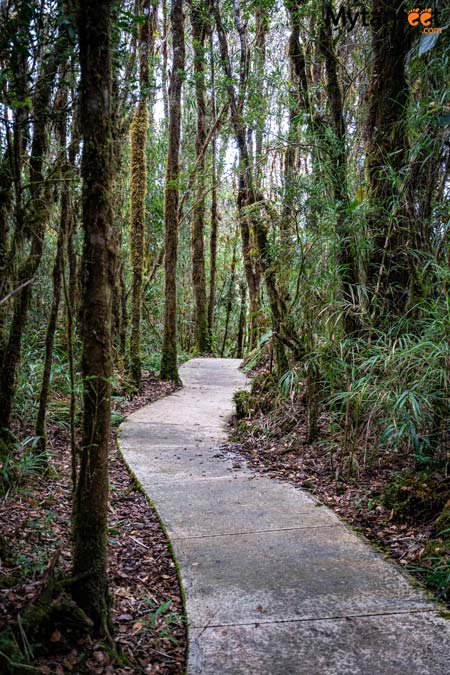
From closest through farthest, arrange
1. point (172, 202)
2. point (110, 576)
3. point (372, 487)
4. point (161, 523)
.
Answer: point (110, 576) < point (161, 523) < point (372, 487) < point (172, 202)

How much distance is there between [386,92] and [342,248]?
1666 mm

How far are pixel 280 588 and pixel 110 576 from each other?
863 mm

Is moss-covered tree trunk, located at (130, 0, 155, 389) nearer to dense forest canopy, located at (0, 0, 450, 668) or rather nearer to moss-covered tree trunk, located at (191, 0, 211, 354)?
dense forest canopy, located at (0, 0, 450, 668)

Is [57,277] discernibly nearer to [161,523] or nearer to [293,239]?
[161,523]

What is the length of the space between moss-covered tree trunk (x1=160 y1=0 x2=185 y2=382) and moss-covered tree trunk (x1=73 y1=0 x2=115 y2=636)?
6522 millimetres

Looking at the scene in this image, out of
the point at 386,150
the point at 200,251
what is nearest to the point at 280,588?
the point at 386,150

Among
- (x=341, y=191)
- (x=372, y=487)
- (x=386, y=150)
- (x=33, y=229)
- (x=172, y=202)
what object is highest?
(x=172, y=202)

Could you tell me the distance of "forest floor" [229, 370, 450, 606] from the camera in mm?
2926

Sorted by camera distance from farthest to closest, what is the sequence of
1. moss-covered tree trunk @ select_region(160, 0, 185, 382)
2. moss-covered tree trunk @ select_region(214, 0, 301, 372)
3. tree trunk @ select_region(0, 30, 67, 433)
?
moss-covered tree trunk @ select_region(160, 0, 185, 382), moss-covered tree trunk @ select_region(214, 0, 301, 372), tree trunk @ select_region(0, 30, 67, 433)

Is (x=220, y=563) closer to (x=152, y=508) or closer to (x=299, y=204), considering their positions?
(x=152, y=508)

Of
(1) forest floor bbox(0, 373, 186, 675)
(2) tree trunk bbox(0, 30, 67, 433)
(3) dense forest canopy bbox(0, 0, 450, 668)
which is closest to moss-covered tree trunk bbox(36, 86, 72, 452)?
(3) dense forest canopy bbox(0, 0, 450, 668)

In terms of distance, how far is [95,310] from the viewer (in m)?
1.99

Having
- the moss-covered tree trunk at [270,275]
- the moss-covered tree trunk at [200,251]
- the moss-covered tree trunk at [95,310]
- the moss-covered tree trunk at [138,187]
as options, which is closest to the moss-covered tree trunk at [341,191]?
the moss-covered tree trunk at [270,275]

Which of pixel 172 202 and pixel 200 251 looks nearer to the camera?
pixel 172 202
